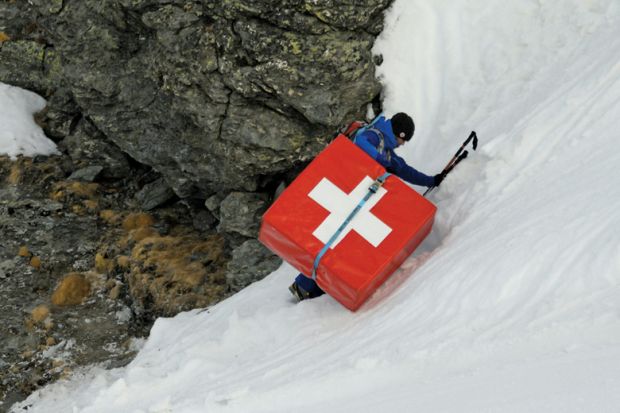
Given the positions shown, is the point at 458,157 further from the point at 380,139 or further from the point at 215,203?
the point at 215,203

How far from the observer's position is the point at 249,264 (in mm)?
9117

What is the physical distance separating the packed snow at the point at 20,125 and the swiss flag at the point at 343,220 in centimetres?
826

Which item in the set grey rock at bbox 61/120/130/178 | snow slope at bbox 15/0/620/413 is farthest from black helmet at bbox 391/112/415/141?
grey rock at bbox 61/120/130/178

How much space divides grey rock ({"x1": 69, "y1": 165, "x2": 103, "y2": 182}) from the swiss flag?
6929 millimetres

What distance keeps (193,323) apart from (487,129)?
4460 millimetres

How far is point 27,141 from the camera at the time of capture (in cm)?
1263

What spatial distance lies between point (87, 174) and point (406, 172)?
24.8ft

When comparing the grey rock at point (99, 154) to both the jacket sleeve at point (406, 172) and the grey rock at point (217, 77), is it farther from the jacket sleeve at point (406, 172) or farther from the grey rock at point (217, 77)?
the jacket sleeve at point (406, 172)

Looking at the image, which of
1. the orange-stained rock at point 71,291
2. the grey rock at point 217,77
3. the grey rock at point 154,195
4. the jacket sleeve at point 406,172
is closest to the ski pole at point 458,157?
the jacket sleeve at point 406,172

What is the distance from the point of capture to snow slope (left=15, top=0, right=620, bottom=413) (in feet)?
14.1

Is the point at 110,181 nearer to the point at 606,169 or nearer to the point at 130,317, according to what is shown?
the point at 130,317

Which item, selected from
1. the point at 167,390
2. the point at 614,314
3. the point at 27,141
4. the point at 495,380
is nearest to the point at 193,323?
the point at 167,390

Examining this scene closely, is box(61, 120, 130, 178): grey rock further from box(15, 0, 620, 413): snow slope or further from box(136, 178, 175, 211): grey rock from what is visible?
box(15, 0, 620, 413): snow slope

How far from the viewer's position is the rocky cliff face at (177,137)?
27.5 ft
